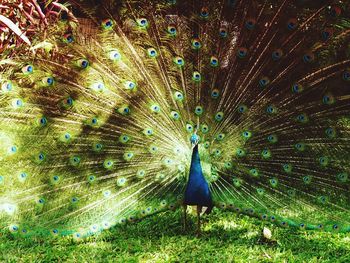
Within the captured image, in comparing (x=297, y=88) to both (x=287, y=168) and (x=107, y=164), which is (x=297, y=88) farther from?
(x=107, y=164)

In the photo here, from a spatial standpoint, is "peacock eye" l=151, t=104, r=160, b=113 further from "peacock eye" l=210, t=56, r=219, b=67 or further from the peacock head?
"peacock eye" l=210, t=56, r=219, b=67

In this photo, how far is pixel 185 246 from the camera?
3.34m

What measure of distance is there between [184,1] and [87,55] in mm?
837

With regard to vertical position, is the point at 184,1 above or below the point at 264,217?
above

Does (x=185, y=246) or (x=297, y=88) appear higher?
(x=297, y=88)

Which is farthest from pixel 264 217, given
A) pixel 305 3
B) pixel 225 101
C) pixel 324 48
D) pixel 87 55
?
pixel 87 55

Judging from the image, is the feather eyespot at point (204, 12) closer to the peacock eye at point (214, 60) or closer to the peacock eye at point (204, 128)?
the peacock eye at point (214, 60)

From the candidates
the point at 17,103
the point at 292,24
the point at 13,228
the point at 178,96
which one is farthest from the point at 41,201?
the point at 292,24

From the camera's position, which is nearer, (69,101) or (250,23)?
(250,23)

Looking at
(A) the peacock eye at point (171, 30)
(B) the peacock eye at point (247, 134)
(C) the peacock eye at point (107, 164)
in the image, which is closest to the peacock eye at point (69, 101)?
(C) the peacock eye at point (107, 164)

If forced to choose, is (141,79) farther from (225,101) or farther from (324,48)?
(324,48)

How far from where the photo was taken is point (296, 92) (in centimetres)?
312

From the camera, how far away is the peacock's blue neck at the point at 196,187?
3.11m

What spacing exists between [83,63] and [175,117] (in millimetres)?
828
